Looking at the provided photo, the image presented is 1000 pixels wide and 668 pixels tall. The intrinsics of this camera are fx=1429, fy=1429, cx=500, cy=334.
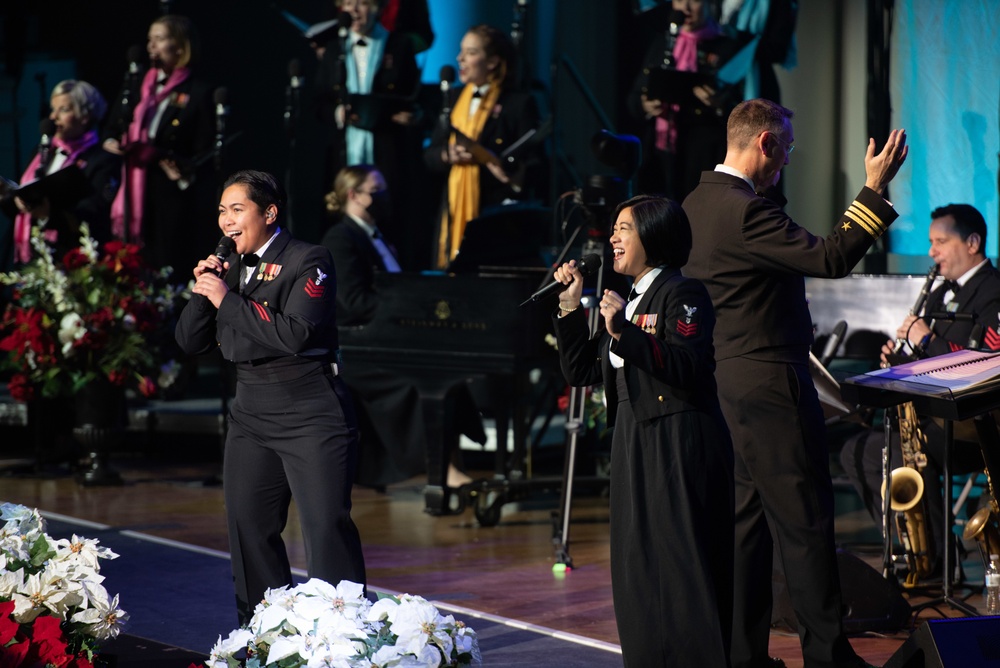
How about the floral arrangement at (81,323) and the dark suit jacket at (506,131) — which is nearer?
the floral arrangement at (81,323)

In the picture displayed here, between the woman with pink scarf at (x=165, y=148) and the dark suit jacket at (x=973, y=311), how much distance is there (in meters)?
4.76

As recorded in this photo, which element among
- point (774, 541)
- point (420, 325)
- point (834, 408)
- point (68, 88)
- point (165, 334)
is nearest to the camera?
point (774, 541)

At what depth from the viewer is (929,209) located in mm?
6973

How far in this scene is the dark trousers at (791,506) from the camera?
12.0ft

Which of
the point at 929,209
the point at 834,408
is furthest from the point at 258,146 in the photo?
the point at 834,408

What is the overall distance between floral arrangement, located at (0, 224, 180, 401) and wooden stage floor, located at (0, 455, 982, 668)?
0.56 m

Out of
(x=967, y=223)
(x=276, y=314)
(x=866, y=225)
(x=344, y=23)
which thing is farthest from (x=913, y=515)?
(x=344, y=23)

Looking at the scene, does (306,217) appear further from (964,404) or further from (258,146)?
(964,404)

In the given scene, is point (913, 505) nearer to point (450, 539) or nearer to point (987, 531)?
point (987, 531)

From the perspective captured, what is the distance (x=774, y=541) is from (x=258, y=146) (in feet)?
22.1

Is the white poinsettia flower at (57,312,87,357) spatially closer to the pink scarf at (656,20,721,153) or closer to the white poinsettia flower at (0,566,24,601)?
the pink scarf at (656,20,721,153)

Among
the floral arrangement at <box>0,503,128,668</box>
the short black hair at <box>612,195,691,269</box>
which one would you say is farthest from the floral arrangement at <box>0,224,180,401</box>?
the short black hair at <box>612,195,691,269</box>

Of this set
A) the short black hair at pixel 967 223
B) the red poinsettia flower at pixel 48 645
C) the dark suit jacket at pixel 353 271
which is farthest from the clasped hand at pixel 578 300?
the dark suit jacket at pixel 353 271

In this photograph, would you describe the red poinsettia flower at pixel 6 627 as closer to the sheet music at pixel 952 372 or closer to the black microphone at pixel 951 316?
the sheet music at pixel 952 372
